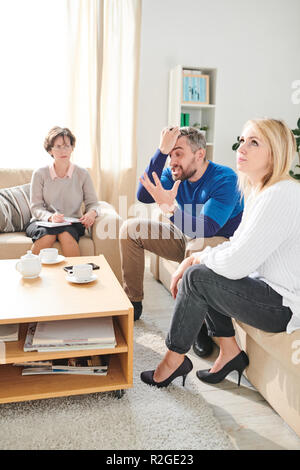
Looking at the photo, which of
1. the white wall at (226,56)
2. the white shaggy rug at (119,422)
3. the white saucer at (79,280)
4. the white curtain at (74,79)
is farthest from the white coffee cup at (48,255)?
the white wall at (226,56)

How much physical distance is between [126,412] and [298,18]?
4.05 meters

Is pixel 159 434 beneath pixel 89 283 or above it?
beneath

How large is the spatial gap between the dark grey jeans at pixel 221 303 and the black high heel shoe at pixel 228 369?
0.22m

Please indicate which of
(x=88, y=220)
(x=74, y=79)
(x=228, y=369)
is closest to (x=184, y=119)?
(x=74, y=79)

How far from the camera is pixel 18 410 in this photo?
4.91 ft

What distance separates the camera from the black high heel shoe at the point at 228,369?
1700 millimetres

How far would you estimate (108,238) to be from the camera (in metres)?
2.66

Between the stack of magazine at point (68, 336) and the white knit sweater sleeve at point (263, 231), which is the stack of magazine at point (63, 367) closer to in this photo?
the stack of magazine at point (68, 336)

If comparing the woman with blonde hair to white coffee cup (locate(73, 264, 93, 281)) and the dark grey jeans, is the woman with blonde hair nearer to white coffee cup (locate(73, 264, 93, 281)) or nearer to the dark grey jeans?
the dark grey jeans

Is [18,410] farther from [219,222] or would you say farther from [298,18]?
[298,18]

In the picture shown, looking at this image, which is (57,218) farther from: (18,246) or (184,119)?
(184,119)

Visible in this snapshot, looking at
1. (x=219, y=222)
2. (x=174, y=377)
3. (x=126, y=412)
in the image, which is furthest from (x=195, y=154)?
(x=126, y=412)

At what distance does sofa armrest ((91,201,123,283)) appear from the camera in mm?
2658

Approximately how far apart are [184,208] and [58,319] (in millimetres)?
1120
